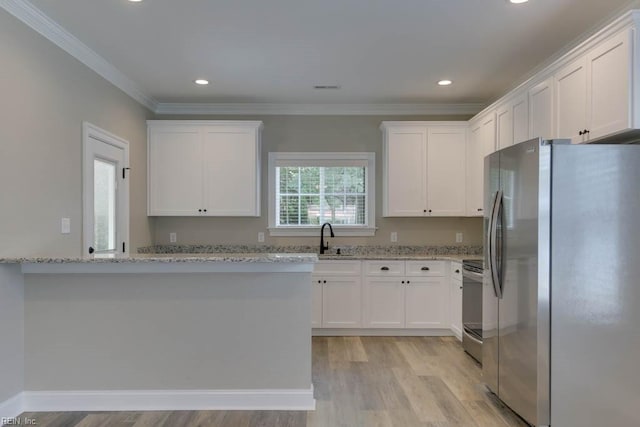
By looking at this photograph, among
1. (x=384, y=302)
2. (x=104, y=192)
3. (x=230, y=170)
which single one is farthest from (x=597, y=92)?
(x=104, y=192)

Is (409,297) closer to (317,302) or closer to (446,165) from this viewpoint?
(317,302)

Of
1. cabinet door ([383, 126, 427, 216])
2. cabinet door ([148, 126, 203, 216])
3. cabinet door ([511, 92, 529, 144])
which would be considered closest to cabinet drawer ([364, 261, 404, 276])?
cabinet door ([383, 126, 427, 216])

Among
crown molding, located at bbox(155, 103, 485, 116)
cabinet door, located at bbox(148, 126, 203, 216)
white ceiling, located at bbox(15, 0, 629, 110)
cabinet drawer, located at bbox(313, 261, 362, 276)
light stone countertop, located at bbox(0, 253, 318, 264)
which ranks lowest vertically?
cabinet drawer, located at bbox(313, 261, 362, 276)

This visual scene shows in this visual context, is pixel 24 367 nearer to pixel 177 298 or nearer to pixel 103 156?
pixel 177 298

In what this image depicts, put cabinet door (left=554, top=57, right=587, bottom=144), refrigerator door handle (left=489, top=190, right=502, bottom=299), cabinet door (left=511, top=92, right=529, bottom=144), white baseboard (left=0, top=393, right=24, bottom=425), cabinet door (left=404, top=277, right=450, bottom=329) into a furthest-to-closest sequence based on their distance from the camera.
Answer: cabinet door (left=404, top=277, right=450, bottom=329) → cabinet door (left=511, top=92, right=529, bottom=144) → refrigerator door handle (left=489, top=190, right=502, bottom=299) → cabinet door (left=554, top=57, right=587, bottom=144) → white baseboard (left=0, top=393, right=24, bottom=425)

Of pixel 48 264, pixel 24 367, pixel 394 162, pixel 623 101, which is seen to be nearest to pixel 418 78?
pixel 394 162

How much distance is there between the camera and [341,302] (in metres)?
4.49

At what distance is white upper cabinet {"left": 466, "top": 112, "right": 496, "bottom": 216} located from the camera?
4.20 metres

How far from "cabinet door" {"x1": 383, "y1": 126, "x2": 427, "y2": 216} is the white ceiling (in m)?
0.52

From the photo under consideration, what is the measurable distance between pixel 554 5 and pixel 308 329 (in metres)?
2.69

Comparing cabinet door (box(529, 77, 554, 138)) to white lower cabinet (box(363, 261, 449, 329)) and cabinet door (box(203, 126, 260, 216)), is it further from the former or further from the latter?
cabinet door (box(203, 126, 260, 216))

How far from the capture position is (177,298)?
277 centimetres

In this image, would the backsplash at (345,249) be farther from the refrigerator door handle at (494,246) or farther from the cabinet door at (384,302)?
the refrigerator door handle at (494,246)

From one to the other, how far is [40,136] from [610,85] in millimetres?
3725
